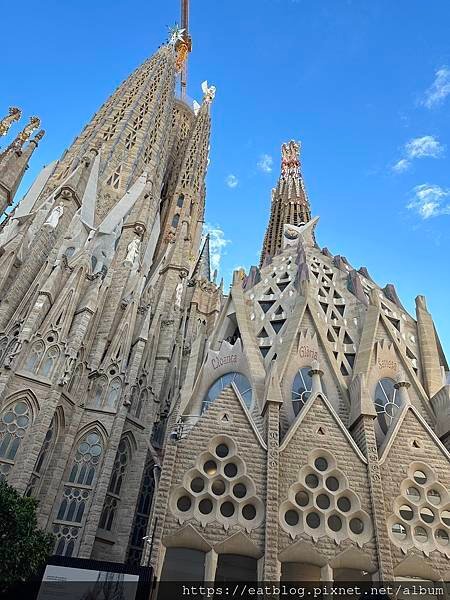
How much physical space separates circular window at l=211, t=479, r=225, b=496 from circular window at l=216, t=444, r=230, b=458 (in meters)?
0.80

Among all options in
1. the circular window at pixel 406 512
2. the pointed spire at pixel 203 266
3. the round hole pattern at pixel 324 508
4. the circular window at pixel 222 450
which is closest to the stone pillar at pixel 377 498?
the round hole pattern at pixel 324 508

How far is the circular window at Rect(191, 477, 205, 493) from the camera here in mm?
13859

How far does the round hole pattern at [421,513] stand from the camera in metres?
14.0

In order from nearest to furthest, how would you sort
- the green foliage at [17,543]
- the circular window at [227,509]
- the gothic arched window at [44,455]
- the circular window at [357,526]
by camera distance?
the green foliage at [17,543], the circular window at [227,509], the circular window at [357,526], the gothic arched window at [44,455]

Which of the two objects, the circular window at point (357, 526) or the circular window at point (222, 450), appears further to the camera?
the circular window at point (222, 450)

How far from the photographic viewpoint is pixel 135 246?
959 inches

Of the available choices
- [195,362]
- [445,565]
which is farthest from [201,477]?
[445,565]

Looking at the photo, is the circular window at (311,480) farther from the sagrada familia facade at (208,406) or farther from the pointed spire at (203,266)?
the pointed spire at (203,266)

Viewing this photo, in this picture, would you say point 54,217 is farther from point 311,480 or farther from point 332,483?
point 332,483

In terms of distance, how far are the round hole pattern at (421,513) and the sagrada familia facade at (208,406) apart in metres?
0.05

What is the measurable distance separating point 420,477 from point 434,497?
2.34ft

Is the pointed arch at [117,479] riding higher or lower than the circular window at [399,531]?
higher

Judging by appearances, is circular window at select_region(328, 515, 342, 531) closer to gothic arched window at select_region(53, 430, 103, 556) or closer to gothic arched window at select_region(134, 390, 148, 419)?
gothic arched window at select_region(53, 430, 103, 556)

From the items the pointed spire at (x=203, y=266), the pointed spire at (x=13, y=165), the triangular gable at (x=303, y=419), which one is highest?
the pointed spire at (x=203, y=266)
